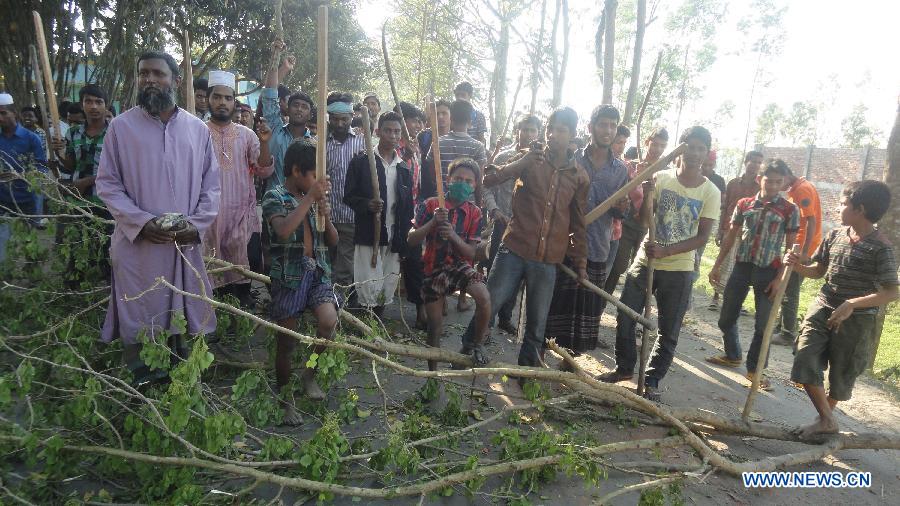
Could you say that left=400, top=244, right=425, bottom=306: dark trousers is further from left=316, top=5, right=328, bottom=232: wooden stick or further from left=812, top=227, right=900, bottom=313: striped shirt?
left=812, top=227, right=900, bottom=313: striped shirt

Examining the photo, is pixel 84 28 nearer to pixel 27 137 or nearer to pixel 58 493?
pixel 27 137

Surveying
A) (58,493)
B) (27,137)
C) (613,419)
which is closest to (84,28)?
(27,137)

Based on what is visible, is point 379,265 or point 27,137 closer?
point 379,265

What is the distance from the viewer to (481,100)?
22484 millimetres

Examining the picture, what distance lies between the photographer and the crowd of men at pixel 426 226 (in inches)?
112

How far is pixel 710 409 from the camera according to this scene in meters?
3.99

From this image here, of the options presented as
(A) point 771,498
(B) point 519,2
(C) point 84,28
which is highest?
(B) point 519,2

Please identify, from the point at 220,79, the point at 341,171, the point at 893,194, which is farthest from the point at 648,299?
the point at 220,79

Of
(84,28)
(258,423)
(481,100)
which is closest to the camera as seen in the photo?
(258,423)

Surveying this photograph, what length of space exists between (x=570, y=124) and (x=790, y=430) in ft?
8.08

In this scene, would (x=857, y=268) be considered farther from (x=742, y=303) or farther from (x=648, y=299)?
(x=742, y=303)

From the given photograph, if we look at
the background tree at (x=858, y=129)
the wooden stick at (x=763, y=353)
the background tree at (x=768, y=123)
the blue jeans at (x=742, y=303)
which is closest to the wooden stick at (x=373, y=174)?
the wooden stick at (x=763, y=353)

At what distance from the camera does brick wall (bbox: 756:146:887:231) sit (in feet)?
56.7

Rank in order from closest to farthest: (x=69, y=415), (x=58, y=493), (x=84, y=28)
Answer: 1. (x=58, y=493)
2. (x=69, y=415)
3. (x=84, y=28)
